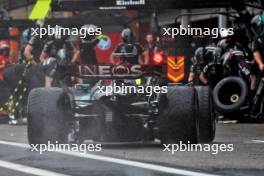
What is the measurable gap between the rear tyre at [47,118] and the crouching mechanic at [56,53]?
1.60 metres

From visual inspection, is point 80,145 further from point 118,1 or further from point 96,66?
point 118,1

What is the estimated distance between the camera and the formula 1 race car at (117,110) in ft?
36.8

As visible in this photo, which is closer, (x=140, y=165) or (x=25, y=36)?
(x=140, y=165)

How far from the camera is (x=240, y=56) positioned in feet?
60.3

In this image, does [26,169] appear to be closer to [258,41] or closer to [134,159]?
[134,159]

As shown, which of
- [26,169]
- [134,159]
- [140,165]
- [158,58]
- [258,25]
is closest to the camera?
[26,169]

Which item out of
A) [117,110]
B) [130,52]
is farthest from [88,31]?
[117,110]

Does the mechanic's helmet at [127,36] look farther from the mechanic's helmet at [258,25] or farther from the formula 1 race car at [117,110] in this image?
the mechanic's helmet at [258,25]

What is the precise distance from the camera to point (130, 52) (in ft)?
39.6

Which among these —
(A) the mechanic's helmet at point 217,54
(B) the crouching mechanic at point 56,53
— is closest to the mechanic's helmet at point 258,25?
(A) the mechanic's helmet at point 217,54

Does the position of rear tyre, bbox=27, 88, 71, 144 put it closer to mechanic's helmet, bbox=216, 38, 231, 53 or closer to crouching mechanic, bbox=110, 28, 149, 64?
crouching mechanic, bbox=110, 28, 149, 64

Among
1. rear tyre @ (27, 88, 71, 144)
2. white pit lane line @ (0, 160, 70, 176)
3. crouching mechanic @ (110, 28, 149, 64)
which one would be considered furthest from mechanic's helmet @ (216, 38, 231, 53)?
white pit lane line @ (0, 160, 70, 176)

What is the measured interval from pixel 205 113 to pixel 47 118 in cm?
203

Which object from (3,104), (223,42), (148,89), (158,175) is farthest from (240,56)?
(158,175)
